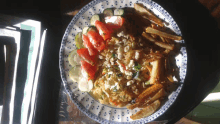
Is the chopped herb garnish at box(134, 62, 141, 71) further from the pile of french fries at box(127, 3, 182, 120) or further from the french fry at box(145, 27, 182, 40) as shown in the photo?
the french fry at box(145, 27, 182, 40)

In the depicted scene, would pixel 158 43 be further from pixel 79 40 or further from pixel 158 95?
pixel 79 40

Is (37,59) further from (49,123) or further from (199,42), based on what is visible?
(199,42)

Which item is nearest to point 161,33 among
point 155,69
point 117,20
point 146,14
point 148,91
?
point 146,14

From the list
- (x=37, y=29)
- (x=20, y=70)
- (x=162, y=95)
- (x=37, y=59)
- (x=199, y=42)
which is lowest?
(x=162, y=95)

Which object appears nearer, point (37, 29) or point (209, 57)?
point (209, 57)

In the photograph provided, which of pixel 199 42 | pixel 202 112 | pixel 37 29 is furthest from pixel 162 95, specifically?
pixel 37 29

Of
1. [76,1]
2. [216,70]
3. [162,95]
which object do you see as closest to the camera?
[162,95]

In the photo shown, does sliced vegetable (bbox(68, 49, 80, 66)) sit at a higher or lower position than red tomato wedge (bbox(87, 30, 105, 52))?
lower

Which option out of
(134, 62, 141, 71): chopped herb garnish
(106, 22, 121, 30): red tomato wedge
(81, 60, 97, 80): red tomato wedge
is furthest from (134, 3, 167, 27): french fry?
(81, 60, 97, 80): red tomato wedge
